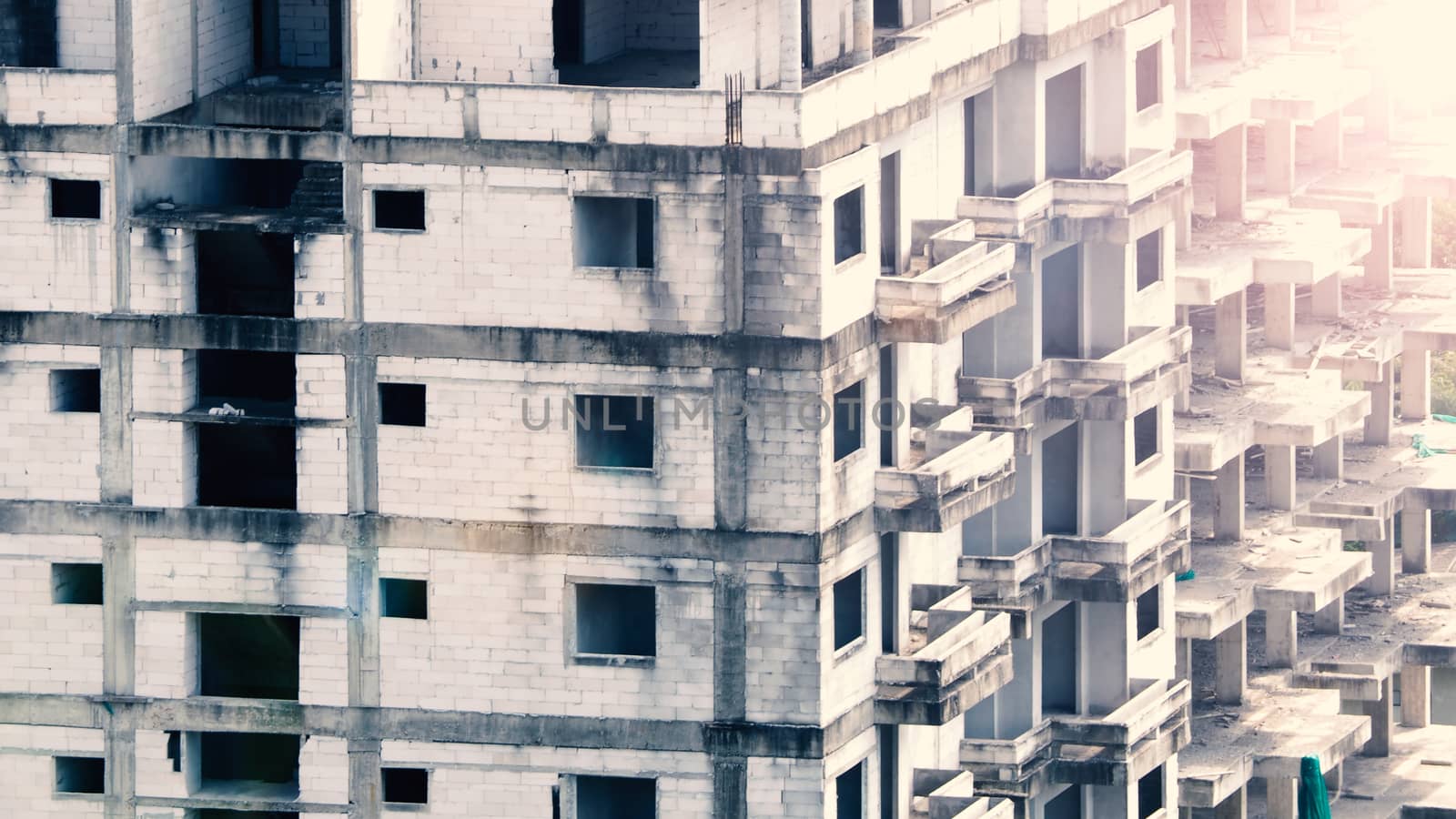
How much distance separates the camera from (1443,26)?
12325cm

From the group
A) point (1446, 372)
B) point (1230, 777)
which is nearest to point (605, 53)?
point (1230, 777)

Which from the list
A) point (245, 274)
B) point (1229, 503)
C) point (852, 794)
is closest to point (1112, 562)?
point (852, 794)

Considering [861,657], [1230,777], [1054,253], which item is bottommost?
[1230,777]

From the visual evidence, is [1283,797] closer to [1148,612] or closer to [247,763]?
[1148,612]

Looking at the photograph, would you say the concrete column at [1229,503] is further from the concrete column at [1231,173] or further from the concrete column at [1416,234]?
the concrete column at [1416,234]

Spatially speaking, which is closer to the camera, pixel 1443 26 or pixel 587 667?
pixel 587 667

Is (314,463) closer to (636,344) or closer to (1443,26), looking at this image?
(636,344)

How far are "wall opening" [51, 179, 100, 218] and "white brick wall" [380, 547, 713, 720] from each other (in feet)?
26.8

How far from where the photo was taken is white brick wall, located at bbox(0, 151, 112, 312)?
84.1 metres

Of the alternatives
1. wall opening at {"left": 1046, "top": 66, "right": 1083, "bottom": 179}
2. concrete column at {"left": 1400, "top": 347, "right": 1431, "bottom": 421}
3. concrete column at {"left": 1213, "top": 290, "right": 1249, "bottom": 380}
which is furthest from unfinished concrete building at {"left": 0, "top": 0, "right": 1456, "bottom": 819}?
concrete column at {"left": 1400, "top": 347, "right": 1431, "bottom": 421}

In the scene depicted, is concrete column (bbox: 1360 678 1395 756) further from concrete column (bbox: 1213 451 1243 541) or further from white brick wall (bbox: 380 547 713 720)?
white brick wall (bbox: 380 547 713 720)

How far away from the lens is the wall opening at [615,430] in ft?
273

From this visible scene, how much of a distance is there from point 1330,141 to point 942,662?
36.7m

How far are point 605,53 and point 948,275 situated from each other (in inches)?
335
